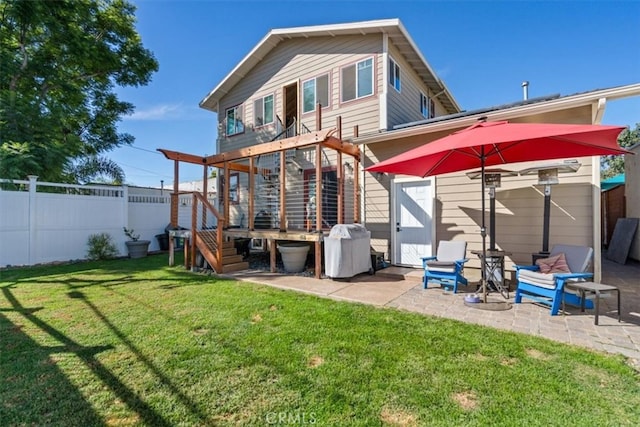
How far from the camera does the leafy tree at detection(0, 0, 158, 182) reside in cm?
861

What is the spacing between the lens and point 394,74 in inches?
323

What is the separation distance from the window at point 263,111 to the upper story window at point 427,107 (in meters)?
5.26

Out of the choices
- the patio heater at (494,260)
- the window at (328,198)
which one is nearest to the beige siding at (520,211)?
the patio heater at (494,260)

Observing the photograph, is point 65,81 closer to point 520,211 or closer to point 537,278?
point 520,211

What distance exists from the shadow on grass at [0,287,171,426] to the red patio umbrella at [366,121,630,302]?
12.8 ft

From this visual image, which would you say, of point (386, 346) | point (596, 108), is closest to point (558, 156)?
point (596, 108)

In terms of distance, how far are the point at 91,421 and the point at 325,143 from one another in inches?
208

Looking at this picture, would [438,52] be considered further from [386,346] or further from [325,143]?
[386,346]

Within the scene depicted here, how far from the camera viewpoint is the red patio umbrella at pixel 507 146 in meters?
3.25

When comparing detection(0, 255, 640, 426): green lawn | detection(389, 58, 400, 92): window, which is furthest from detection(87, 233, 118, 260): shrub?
detection(389, 58, 400, 92): window

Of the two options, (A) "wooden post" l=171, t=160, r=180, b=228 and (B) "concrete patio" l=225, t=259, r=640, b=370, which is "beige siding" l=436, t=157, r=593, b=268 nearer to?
(B) "concrete patio" l=225, t=259, r=640, b=370

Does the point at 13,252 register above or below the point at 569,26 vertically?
below

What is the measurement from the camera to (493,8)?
7.59 m

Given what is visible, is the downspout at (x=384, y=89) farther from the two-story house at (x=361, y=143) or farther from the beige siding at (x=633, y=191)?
the beige siding at (x=633, y=191)
